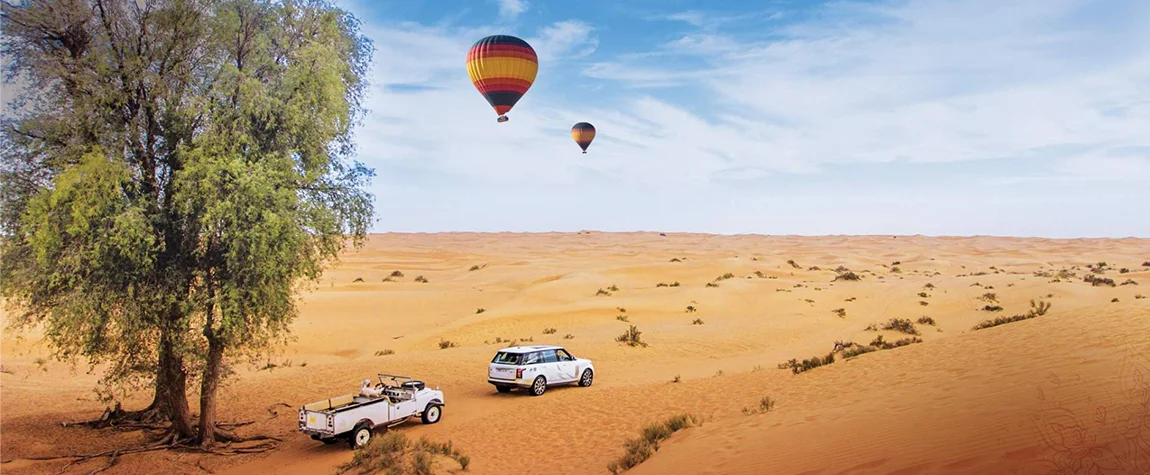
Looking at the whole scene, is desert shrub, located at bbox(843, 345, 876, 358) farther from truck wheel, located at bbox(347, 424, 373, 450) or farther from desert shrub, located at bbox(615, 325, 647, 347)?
truck wheel, located at bbox(347, 424, 373, 450)

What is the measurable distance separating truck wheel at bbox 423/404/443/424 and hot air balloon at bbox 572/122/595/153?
127 ft

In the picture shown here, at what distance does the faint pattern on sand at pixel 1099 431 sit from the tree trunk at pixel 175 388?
17958 mm

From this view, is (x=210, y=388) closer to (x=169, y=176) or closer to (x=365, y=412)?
(x=365, y=412)

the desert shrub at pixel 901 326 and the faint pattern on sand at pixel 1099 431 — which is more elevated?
the faint pattern on sand at pixel 1099 431

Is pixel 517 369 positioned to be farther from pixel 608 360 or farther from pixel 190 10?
pixel 190 10

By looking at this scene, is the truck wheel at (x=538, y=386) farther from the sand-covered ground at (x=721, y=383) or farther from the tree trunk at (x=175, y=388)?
the tree trunk at (x=175, y=388)

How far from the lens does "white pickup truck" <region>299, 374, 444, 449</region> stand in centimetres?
1692

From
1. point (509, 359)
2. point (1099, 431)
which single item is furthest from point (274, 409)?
point (1099, 431)

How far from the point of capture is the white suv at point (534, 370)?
74.9 feet

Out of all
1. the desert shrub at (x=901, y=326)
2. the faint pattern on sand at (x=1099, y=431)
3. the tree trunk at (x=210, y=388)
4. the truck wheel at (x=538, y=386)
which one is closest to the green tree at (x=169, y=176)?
the tree trunk at (x=210, y=388)

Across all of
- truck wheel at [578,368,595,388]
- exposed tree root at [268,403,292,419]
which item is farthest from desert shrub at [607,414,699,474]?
exposed tree root at [268,403,292,419]

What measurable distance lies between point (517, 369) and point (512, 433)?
438 cm

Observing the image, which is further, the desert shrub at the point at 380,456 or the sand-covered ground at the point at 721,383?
the desert shrub at the point at 380,456

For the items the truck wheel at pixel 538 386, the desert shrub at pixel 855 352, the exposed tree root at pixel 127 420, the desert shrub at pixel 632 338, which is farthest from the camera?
the desert shrub at pixel 632 338
